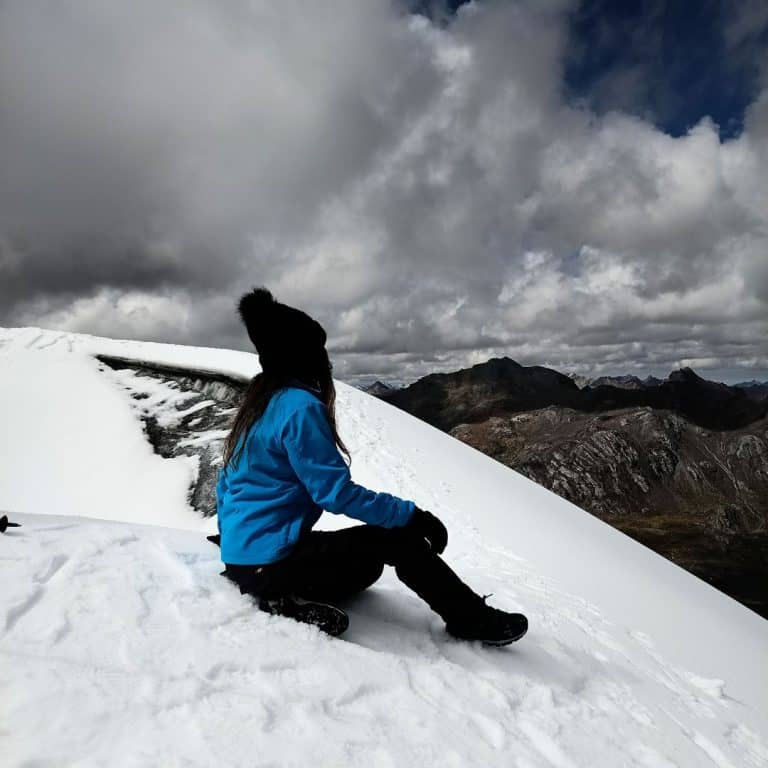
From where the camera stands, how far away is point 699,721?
3.87 meters

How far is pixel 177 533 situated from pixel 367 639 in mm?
2517

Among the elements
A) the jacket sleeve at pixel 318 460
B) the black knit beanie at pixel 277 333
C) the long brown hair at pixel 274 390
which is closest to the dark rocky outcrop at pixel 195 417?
the long brown hair at pixel 274 390

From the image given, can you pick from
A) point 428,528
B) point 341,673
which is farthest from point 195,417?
point 341,673

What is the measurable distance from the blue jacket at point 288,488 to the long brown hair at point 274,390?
6cm

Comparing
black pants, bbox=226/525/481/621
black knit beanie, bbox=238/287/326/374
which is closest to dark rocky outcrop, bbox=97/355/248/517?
black pants, bbox=226/525/481/621

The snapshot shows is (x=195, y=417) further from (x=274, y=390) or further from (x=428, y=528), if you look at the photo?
(x=428, y=528)

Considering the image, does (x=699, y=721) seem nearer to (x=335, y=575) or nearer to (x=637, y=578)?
(x=335, y=575)

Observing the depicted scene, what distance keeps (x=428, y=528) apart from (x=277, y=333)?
1.68 m

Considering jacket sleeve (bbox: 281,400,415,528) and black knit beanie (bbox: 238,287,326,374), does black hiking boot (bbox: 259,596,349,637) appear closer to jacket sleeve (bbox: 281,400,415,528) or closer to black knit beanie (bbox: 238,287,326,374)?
jacket sleeve (bbox: 281,400,415,528)

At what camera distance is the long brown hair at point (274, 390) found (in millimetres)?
3180

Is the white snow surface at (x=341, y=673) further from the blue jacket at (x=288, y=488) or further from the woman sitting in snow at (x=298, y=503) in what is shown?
the blue jacket at (x=288, y=488)

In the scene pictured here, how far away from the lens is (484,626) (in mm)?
3615

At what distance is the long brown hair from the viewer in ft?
10.4

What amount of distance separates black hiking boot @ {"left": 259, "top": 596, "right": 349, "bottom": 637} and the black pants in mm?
56
